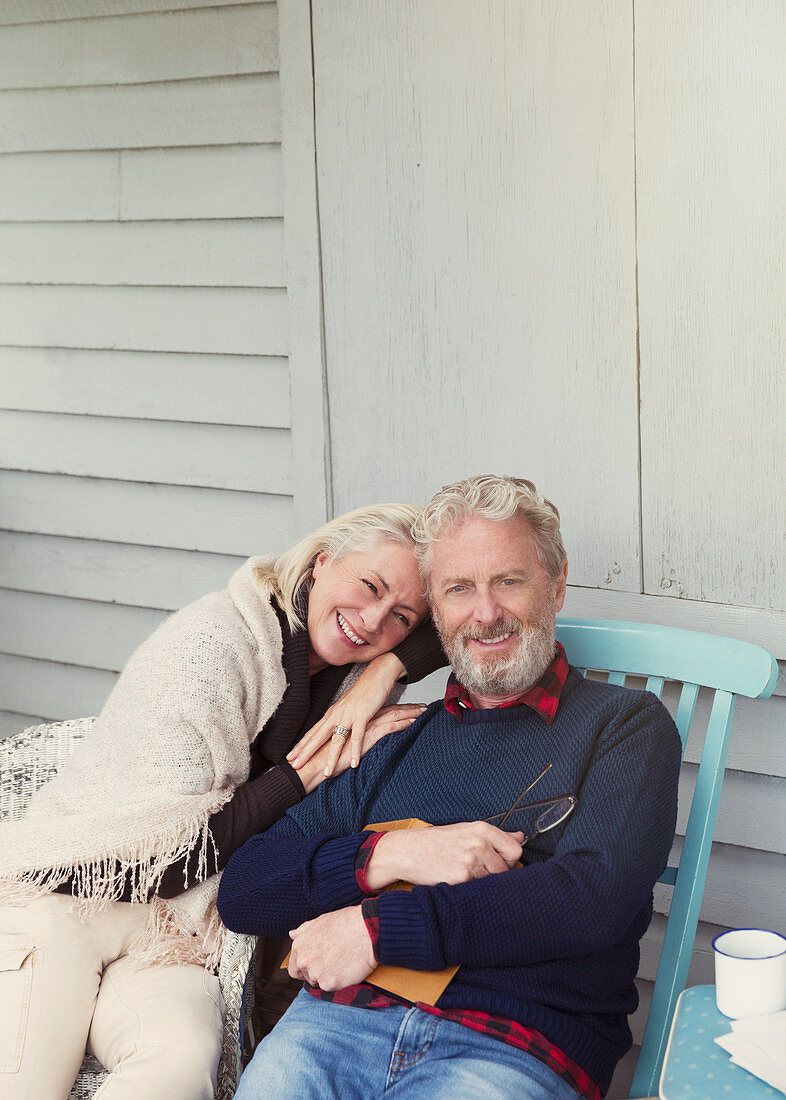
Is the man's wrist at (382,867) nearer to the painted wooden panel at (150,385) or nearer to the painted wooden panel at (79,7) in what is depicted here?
the painted wooden panel at (150,385)

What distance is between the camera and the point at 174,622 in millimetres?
2084

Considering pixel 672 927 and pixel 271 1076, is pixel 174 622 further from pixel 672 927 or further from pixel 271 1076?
pixel 672 927

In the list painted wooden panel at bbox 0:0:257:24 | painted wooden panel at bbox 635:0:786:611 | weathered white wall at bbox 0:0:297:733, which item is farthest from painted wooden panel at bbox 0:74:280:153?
painted wooden panel at bbox 635:0:786:611

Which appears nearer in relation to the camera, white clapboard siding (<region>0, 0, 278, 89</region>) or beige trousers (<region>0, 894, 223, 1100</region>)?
beige trousers (<region>0, 894, 223, 1100</region>)

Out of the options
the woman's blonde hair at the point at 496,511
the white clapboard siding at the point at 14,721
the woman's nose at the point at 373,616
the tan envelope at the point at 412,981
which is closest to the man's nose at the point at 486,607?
the woman's blonde hair at the point at 496,511

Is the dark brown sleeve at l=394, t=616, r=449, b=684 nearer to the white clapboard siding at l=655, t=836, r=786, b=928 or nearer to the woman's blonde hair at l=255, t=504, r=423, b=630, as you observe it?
the woman's blonde hair at l=255, t=504, r=423, b=630

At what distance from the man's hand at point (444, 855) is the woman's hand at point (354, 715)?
26cm

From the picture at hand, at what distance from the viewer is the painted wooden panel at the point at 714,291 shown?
1.92 meters

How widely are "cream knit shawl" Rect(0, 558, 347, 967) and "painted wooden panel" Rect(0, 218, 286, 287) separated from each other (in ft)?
3.69

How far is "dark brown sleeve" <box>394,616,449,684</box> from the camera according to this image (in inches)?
83.2

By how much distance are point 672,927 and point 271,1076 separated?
2.36ft

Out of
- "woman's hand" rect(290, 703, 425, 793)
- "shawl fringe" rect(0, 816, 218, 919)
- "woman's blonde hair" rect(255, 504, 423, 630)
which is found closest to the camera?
"shawl fringe" rect(0, 816, 218, 919)

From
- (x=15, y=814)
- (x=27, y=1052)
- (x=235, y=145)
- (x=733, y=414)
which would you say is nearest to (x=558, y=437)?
(x=733, y=414)

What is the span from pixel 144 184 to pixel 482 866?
205cm
